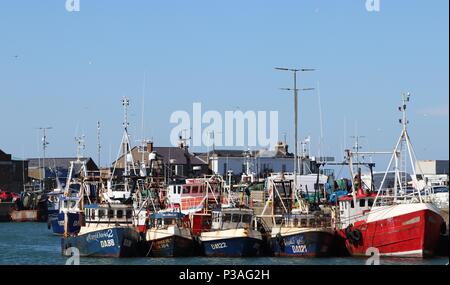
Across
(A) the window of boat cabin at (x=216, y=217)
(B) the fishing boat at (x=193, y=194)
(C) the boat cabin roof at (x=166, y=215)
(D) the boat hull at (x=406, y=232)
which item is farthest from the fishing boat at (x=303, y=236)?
(B) the fishing boat at (x=193, y=194)

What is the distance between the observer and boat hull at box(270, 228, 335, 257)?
54.4 m

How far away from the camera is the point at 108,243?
179 ft

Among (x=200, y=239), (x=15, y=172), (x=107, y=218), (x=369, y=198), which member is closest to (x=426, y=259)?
(x=369, y=198)

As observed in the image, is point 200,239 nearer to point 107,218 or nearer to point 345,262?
point 107,218

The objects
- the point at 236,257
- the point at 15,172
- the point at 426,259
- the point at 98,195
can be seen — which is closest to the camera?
the point at 426,259

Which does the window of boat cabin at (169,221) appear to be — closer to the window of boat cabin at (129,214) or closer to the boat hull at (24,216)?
the window of boat cabin at (129,214)

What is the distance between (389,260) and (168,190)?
76.9 feet

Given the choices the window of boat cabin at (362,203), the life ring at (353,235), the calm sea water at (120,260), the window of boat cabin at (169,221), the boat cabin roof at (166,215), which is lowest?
the calm sea water at (120,260)

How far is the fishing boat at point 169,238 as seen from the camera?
183 ft

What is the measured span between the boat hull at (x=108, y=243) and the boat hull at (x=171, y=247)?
3.88ft

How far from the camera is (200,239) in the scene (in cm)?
5753

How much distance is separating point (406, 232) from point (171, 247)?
40.9 ft

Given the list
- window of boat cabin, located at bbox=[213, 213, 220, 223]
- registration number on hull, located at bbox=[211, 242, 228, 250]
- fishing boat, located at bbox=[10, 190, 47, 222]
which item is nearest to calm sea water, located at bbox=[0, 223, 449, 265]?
registration number on hull, located at bbox=[211, 242, 228, 250]
